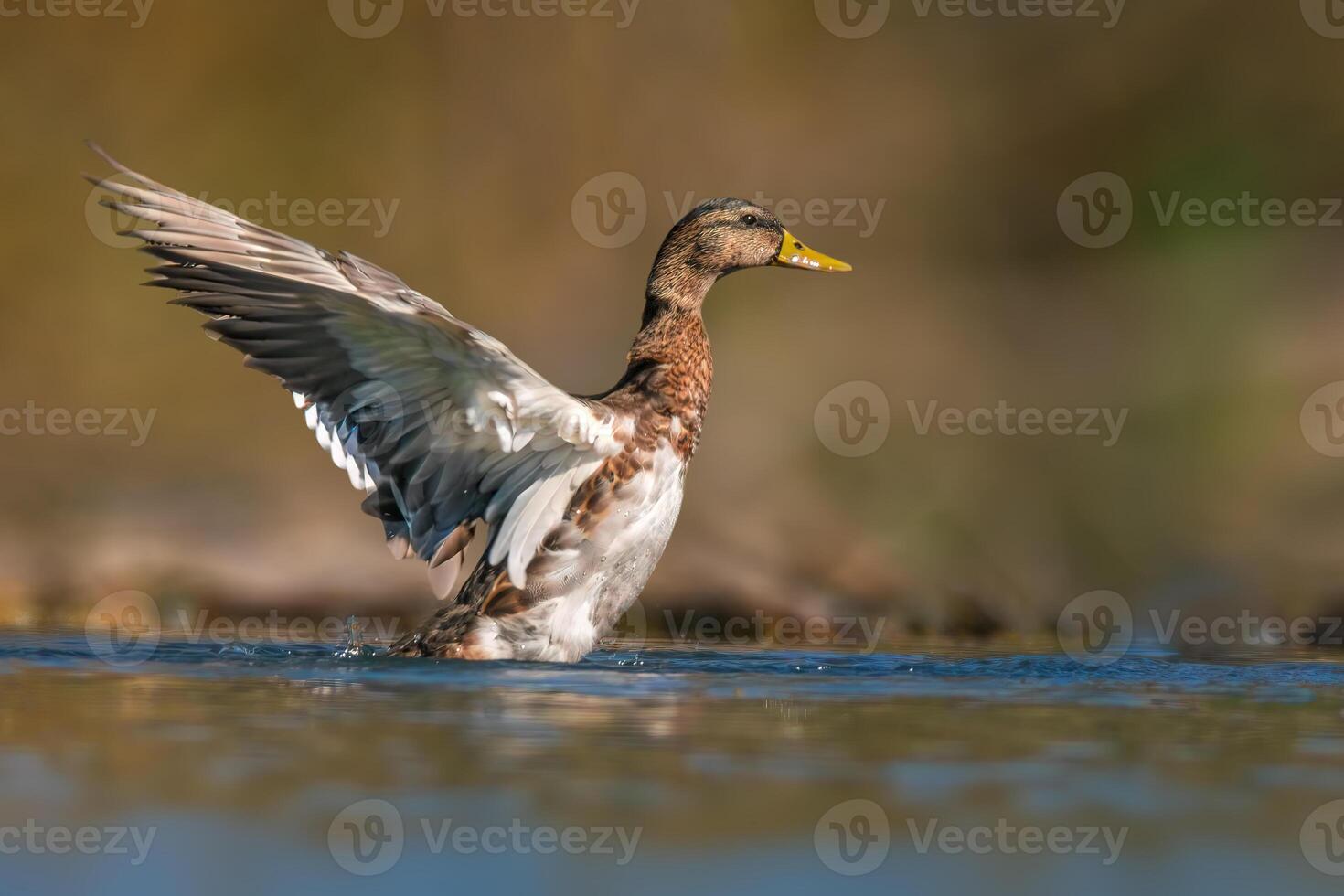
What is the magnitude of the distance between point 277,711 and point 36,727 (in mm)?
630

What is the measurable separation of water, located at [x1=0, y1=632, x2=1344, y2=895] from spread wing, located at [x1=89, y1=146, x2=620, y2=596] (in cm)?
76

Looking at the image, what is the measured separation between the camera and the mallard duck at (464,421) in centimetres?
611

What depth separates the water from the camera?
3572 millimetres

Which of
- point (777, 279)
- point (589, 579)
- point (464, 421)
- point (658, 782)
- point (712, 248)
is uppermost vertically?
point (777, 279)

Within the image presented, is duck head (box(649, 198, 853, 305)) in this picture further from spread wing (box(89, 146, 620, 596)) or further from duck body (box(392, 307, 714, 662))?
spread wing (box(89, 146, 620, 596))

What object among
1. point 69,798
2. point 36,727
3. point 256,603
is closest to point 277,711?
point 36,727

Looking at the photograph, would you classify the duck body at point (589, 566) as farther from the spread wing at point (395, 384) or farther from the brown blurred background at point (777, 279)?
the brown blurred background at point (777, 279)

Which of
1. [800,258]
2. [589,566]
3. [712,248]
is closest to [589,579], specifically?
[589,566]

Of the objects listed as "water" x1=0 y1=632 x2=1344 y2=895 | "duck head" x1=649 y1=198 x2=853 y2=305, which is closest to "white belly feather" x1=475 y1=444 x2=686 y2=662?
"water" x1=0 y1=632 x2=1344 y2=895

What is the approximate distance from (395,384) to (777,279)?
202 inches

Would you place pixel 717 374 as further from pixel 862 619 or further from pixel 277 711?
pixel 277 711

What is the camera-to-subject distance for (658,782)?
421cm

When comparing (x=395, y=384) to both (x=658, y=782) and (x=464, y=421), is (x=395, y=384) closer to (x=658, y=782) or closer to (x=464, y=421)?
(x=464, y=421)

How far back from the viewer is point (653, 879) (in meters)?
3.46
